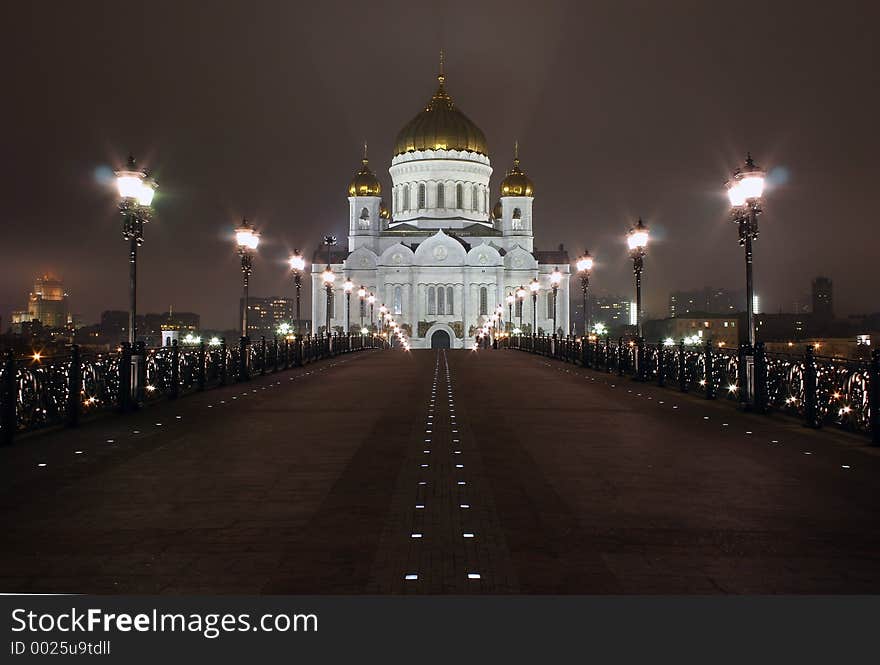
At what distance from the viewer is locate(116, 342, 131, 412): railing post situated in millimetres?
17172

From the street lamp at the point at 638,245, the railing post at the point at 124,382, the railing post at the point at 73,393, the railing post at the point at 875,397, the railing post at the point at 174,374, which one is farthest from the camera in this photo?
the street lamp at the point at 638,245

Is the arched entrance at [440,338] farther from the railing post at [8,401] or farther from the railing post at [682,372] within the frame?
the railing post at [8,401]

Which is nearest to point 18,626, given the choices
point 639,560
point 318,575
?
point 318,575

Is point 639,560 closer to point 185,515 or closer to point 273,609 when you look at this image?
point 273,609

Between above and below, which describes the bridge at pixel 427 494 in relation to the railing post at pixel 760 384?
below

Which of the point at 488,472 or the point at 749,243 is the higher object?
the point at 749,243

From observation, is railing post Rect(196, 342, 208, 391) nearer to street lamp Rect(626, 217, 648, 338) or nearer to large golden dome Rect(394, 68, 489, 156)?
street lamp Rect(626, 217, 648, 338)

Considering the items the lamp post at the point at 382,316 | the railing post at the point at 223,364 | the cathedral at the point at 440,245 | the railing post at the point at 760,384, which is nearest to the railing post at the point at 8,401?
the railing post at the point at 223,364

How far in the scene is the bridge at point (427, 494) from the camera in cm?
623

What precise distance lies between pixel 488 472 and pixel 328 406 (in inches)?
345

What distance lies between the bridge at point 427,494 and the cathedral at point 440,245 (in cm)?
9503

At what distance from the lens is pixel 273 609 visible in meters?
5.50

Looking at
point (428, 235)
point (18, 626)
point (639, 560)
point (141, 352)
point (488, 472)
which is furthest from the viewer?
point (428, 235)

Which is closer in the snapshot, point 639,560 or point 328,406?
point 639,560
